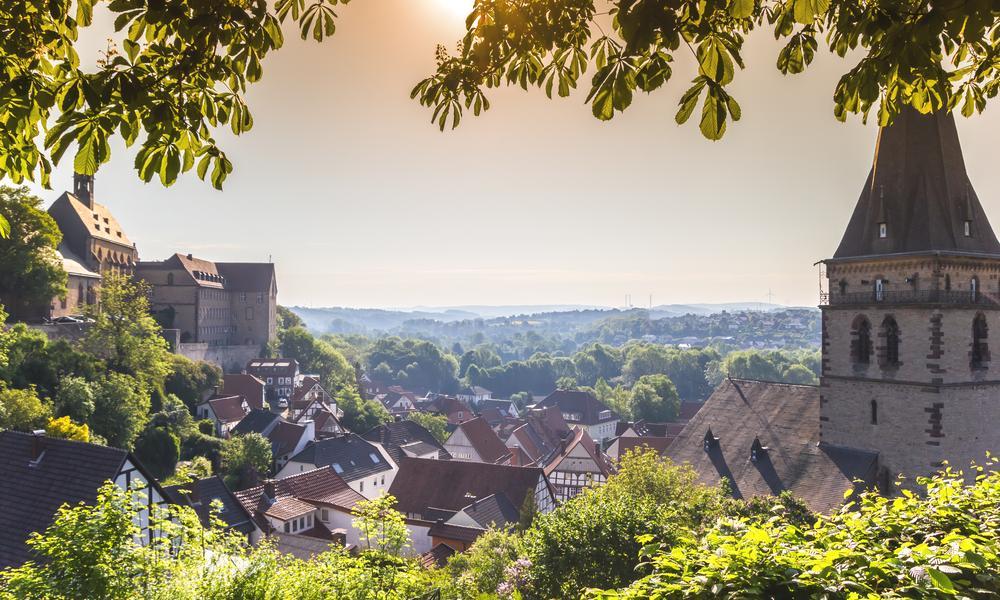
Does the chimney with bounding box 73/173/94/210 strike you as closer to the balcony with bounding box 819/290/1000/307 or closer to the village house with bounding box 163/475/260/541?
the village house with bounding box 163/475/260/541

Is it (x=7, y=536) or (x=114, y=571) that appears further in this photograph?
(x=7, y=536)

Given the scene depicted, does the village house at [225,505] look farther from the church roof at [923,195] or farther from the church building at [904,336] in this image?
the church roof at [923,195]

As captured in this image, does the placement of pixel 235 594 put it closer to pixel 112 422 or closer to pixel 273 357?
pixel 112 422

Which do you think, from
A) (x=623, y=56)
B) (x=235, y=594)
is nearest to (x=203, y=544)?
(x=235, y=594)

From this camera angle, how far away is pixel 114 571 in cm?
1010

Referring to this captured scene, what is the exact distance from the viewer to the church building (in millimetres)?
22078

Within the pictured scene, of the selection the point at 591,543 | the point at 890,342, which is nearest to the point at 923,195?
the point at 890,342

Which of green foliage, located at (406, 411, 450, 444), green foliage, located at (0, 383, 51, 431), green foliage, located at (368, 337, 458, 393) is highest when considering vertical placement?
green foliage, located at (0, 383, 51, 431)

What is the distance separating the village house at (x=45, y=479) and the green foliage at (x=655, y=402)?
87.5 metres

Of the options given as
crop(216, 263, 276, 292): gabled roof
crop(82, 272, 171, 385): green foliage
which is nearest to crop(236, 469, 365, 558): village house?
crop(82, 272, 171, 385): green foliage

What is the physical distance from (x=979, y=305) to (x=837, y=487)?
7.85 metres

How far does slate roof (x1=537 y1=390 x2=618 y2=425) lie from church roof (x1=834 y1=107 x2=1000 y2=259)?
81127mm

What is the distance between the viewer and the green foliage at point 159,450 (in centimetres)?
3820

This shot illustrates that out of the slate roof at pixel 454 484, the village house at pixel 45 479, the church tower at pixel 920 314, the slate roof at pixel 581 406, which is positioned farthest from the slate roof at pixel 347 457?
the slate roof at pixel 581 406
